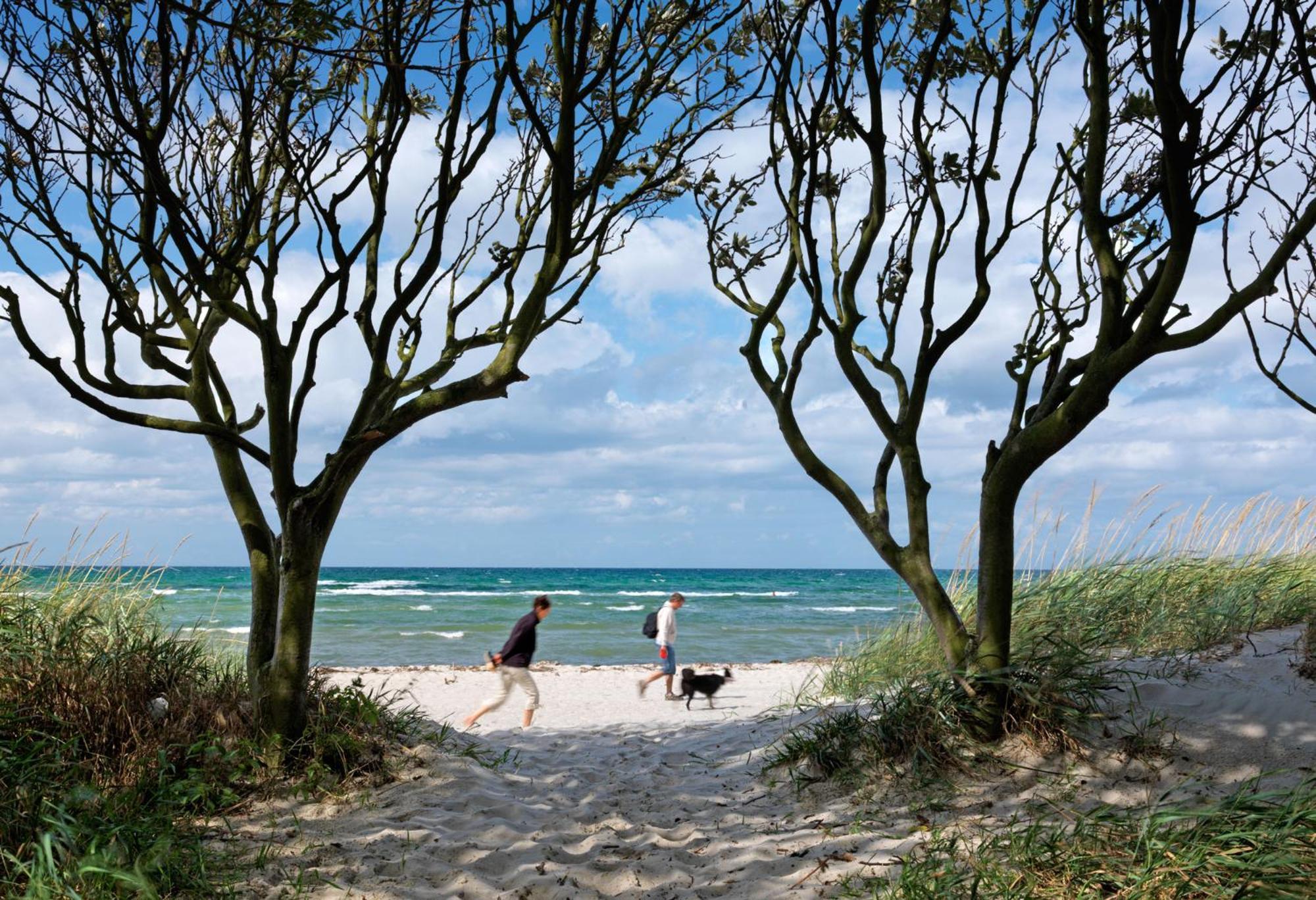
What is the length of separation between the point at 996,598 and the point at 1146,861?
224 centimetres

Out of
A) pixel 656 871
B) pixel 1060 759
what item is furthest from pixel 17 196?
pixel 1060 759

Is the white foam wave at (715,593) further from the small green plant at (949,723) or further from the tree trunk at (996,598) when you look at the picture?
the tree trunk at (996,598)

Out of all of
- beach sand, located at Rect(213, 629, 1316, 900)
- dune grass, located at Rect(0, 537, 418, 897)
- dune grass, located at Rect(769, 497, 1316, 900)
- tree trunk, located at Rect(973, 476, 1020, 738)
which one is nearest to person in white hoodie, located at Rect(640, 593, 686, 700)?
dune grass, located at Rect(769, 497, 1316, 900)

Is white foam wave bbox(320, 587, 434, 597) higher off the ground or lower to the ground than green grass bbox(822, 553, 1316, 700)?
lower

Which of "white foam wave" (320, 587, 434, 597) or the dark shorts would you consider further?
"white foam wave" (320, 587, 434, 597)

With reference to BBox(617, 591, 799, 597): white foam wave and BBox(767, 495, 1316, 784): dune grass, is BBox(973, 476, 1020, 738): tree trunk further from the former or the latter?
BBox(617, 591, 799, 597): white foam wave

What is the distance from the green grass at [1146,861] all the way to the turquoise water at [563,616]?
541cm

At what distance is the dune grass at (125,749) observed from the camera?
3.98 metres

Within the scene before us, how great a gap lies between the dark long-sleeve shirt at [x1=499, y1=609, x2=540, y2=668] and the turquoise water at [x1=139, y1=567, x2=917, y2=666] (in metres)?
2.48

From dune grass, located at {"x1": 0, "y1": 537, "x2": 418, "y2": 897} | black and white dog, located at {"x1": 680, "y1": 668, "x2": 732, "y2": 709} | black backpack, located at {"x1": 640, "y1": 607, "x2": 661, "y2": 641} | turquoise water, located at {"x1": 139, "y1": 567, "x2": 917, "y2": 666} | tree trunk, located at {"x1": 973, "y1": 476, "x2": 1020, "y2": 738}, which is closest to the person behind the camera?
dune grass, located at {"x1": 0, "y1": 537, "x2": 418, "y2": 897}

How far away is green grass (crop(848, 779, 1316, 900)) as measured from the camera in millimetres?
3375

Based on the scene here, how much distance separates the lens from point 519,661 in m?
8.42

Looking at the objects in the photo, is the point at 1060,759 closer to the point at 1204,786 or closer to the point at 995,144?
the point at 1204,786

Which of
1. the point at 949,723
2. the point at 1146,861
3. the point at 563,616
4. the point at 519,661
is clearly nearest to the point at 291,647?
the point at 519,661
